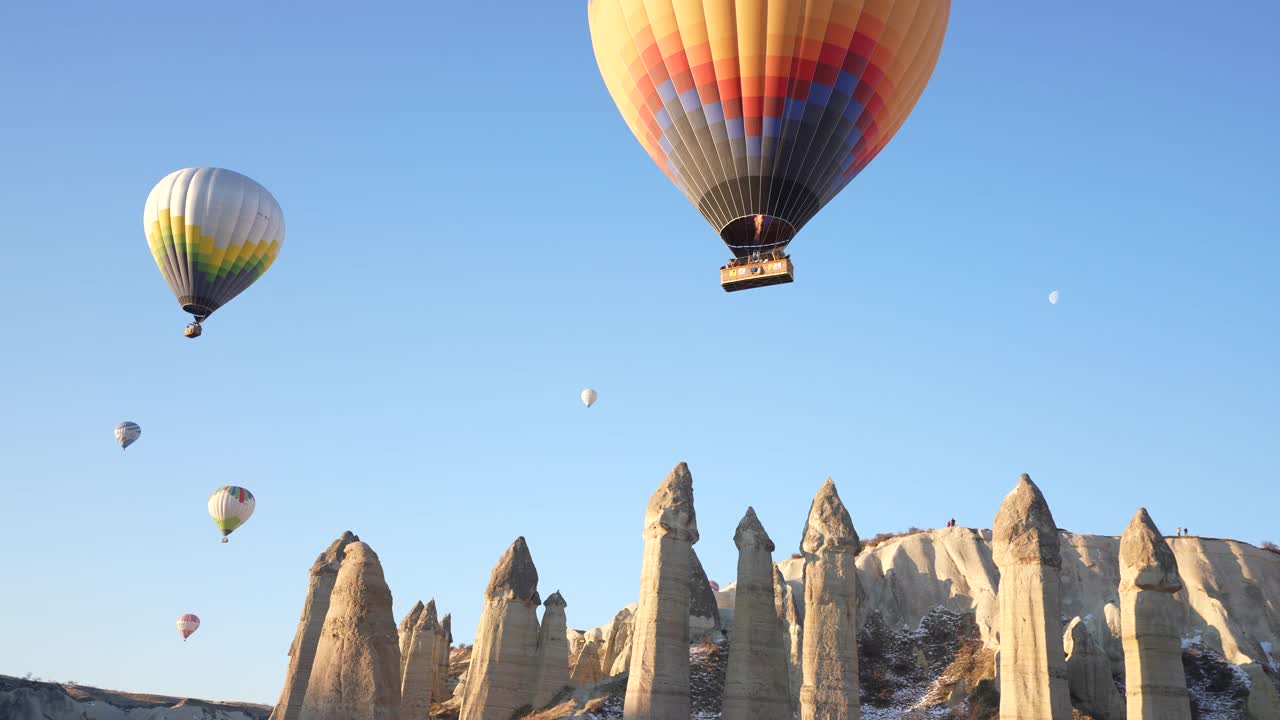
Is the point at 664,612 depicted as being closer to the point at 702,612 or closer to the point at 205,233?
the point at 702,612

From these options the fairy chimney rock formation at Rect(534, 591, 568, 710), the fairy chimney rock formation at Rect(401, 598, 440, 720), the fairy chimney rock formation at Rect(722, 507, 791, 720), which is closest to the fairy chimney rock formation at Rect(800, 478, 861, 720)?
the fairy chimney rock formation at Rect(722, 507, 791, 720)

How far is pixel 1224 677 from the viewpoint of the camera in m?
54.3

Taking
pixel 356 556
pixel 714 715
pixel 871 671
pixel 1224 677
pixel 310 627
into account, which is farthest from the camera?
pixel 871 671

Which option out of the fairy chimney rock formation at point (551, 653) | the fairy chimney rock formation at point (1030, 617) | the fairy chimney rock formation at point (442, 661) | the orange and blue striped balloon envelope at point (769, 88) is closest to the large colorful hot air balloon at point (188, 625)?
the fairy chimney rock formation at point (442, 661)

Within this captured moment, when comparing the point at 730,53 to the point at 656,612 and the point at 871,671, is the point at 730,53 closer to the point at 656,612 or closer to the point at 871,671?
the point at 656,612

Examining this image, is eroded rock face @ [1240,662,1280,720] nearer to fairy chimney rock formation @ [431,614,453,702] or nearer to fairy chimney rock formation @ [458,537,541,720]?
fairy chimney rock formation @ [458,537,541,720]

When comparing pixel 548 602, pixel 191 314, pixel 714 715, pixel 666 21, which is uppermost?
pixel 666 21

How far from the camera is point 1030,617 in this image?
27359mm

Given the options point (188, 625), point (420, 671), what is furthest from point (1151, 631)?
point (188, 625)

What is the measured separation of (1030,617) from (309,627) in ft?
77.5

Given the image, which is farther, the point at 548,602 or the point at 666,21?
the point at 548,602

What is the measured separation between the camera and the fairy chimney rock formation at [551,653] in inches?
1822

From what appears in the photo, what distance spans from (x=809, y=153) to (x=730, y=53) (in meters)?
4.30

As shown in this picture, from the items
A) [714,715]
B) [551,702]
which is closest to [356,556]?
[551,702]
